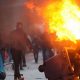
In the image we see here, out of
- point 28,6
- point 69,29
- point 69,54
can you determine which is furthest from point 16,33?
point 28,6

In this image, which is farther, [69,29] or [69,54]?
[69,29]

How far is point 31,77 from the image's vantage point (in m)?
13.7

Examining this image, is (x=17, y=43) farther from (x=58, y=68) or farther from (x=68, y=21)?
(x=58, y=68)

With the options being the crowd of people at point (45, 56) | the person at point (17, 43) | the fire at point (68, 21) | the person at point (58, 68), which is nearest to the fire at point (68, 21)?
the fire at point (68, 21)

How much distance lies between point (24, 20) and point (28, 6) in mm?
1042

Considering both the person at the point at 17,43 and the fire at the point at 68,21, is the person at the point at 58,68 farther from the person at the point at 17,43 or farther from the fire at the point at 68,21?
the person at the point at 17,43

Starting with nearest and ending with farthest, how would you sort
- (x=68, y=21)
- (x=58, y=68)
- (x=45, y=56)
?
(x=58, y=68)
(x=68, y=21)
(x=45, y=56)

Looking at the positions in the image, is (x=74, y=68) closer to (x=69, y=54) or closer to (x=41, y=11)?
(x=69, y=54)

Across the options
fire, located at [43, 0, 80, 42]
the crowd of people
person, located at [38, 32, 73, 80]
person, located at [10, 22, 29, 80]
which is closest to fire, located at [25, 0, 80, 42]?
fire, located at [43, 0, 80, 42]

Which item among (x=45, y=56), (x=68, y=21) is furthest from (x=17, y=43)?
(x=45, y=56)

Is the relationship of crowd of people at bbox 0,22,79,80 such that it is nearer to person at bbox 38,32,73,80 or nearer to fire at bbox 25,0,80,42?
person at bbox 38,32,73,80

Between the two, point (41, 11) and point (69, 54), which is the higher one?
point (41, 11)

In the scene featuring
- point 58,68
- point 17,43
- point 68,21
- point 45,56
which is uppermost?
point 68,21

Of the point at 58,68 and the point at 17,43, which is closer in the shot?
the point at 58,68
